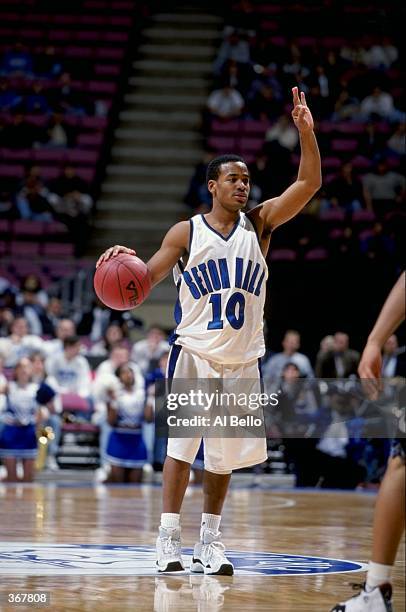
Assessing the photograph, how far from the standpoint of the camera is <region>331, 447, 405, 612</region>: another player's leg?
349 cm

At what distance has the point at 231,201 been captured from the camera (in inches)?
208

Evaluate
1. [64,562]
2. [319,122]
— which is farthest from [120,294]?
[319,122]

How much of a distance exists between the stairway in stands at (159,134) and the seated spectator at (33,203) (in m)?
1.01

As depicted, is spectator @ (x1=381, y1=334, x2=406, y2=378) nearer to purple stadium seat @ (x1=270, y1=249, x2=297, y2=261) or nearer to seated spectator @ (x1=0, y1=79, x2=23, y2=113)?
purple stadium seat @ (x1=270, y1=249, x2=297, y2=261)

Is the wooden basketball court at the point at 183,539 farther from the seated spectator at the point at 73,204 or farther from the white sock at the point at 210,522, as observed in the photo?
the seated spectator at the point at 73,204

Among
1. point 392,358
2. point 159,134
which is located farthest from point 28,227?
point 392,358

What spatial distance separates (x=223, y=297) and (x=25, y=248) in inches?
450

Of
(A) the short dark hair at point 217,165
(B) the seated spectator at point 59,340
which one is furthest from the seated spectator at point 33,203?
(A) the short dark hair at point 217,165

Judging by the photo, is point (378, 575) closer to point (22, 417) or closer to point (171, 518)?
point (171, 518)

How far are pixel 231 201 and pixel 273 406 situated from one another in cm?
741

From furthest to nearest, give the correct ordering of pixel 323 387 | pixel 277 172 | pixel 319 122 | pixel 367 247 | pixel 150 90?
pixel 150 90, pixel 319 122, pixel 277 172, pixel 367 247, pixel 323 387

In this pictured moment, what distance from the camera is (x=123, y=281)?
515 centimetres

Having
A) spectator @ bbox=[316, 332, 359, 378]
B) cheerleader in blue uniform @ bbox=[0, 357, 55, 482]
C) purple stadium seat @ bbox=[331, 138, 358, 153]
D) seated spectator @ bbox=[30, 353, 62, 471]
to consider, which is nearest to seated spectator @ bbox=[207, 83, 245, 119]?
purple stadium seat @ bbox=[331, 138, 358, 153]

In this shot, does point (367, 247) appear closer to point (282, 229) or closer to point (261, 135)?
point (282, 229)
